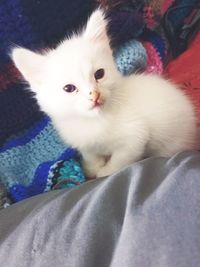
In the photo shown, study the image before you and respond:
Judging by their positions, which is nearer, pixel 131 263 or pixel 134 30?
pixel 131 263

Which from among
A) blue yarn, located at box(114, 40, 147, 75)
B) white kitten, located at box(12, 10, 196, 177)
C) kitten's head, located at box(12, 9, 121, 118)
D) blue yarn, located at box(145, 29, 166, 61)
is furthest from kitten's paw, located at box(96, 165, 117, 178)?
blue yarn, located at box(145, 29, 166, 61)

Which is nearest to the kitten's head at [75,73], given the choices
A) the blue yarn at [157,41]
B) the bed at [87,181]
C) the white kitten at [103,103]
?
the white kitten at [103,103]

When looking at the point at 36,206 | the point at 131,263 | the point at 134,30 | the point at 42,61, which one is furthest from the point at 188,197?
the point at 134,30

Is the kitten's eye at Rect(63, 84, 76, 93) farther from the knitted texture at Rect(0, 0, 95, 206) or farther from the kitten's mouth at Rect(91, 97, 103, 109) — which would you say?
the knitted texture at Rect(0, 0, 95, 206)

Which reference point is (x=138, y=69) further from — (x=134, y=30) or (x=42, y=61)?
(x=42, y=61)

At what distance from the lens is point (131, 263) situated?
0.57 meters

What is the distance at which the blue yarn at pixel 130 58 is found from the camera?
3.48ft

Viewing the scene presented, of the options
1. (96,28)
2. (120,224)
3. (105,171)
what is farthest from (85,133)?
(120,224)

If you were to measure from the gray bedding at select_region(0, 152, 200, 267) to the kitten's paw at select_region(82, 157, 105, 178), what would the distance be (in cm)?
26

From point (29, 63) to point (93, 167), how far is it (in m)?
0.29

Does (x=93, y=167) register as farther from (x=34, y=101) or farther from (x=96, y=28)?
(x=96, y=28)

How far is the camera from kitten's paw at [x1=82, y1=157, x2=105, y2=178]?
997mm

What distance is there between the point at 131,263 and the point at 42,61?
1.65 ft

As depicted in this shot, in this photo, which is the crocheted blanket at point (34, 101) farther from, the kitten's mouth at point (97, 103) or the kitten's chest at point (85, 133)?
the kitten's mouth at point (97, 103)
